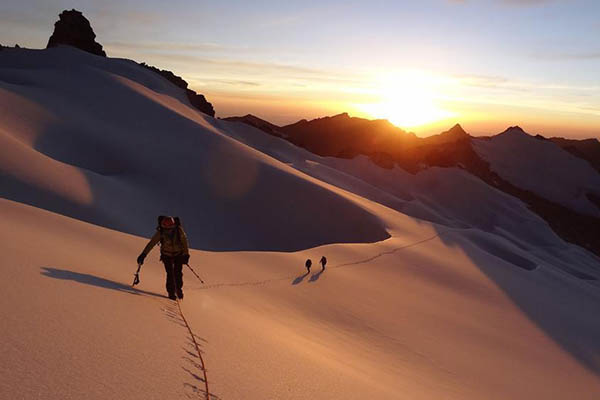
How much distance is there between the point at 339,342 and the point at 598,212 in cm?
10900

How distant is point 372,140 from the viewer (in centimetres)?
9669

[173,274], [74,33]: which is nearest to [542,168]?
[74,33]

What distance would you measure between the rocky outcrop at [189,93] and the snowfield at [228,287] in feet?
77.0

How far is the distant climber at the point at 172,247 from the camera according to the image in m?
8.06

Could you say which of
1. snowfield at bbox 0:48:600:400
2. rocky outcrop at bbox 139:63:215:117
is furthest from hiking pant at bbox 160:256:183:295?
rocky outcrop at bbox 139:63:215:117

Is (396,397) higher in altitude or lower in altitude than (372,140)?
lower

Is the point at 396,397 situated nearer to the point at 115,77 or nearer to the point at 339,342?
the point at 339,342

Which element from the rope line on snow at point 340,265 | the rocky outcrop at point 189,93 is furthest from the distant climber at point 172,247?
the rocky outcrop at point 189,93

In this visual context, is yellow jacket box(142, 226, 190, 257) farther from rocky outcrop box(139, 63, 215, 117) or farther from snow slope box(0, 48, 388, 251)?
rocky outcrop box(139, 63, 215, 117)

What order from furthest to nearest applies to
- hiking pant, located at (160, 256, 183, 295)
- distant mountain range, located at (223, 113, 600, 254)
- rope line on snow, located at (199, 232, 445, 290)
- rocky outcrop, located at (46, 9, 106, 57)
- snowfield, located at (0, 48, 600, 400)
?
distant mountain range, located at (223, 113, 600, 254) → rocky outcrop, located at (46, 9, 106, 57) → rope line on snow, located at (199, 232, 445, 290) → hiking pant, located at (160, 256, 183, 295) → snowfield, located at (0, 48, 600, 400)

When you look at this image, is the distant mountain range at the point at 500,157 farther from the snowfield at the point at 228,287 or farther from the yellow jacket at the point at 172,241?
the yellow jacket at the point at 172,241

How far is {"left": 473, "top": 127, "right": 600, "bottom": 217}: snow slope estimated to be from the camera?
10038 centimetres

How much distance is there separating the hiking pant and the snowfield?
254 mm

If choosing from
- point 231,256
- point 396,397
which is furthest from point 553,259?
point 396,397
